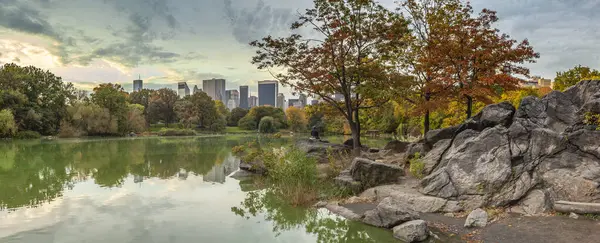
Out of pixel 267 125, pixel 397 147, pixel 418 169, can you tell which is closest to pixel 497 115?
pixel 418 169

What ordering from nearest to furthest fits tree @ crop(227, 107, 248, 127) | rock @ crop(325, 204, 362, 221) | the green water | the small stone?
1. the small stone
2. the green water
3. rock @ crop(325, 204, 362, 221)
4. tree @ crop(227, 107, 248, 127)

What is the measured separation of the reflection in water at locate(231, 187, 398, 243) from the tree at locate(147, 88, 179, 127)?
218ft

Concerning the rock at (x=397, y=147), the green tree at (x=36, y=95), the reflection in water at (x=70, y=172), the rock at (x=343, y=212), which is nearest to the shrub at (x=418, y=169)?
the rock at (x=343, y=212)

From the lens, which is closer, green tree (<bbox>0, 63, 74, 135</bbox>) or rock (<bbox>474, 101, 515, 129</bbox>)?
rock (<bbox>474, 101, 515, 129</bbox>)

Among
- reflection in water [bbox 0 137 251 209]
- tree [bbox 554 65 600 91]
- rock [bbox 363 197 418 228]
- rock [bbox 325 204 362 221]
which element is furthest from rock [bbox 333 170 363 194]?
tree [bbox 554 65 600 91]

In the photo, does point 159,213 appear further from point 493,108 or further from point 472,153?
point 493,108

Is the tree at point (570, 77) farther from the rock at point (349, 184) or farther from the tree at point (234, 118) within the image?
the tree at point (234, 118)

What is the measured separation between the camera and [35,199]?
10766 millimetres

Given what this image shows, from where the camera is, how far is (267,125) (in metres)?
71.1

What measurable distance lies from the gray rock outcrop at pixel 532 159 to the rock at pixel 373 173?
143 centimetres

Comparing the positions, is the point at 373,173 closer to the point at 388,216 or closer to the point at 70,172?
the point at 388,216

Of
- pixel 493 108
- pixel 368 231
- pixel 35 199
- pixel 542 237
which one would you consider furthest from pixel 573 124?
pixel 35 199

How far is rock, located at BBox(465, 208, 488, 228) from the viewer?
7393mm

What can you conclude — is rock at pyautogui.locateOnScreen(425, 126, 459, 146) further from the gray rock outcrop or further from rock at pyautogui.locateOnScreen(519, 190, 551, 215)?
rock at pyautogui.locateOnScreen(519, 190, 551, 215)
